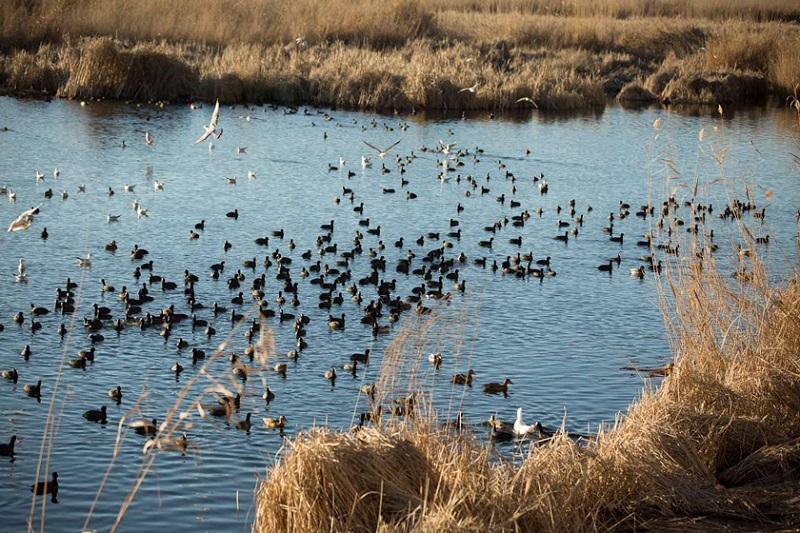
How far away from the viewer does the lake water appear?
12305mm

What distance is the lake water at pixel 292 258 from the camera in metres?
12.3

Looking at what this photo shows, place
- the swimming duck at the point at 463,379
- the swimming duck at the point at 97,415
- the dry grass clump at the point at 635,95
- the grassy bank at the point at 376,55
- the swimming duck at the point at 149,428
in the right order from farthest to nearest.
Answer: the dry grass clump at the point at 635,95 → the grassy bank at the point at 376,55 → the swimming duck at the point at 463,379 → the swimming duck at the point at 97,415 → the swimming duck at the point at 149,428

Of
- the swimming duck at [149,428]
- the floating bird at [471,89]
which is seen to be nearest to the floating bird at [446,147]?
the floating bird at [471,89]

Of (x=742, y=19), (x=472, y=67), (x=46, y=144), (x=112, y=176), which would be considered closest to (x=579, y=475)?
(x=112, y=176)

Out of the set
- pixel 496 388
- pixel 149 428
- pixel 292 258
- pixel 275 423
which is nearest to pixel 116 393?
pixel 149 428

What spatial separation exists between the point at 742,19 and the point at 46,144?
4557cm

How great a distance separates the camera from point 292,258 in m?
20.3

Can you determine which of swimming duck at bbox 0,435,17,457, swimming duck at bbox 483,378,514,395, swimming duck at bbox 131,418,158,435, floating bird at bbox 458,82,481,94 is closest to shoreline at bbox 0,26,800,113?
floating bird at bbox 458,82,481,94

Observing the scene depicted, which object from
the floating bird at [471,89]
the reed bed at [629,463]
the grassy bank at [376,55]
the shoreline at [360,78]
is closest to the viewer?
the reed bed at [629,463]

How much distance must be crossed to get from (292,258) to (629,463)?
11616mm

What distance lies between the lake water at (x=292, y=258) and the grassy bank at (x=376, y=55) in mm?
2455

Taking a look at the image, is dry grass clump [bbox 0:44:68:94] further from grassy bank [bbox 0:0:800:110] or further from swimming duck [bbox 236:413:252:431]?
swimming duck [bbox 236:413:252:431]

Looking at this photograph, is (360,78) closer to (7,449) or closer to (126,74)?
(126,74)

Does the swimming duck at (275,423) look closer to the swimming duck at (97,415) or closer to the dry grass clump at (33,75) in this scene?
the swimming duck at (97,415)
